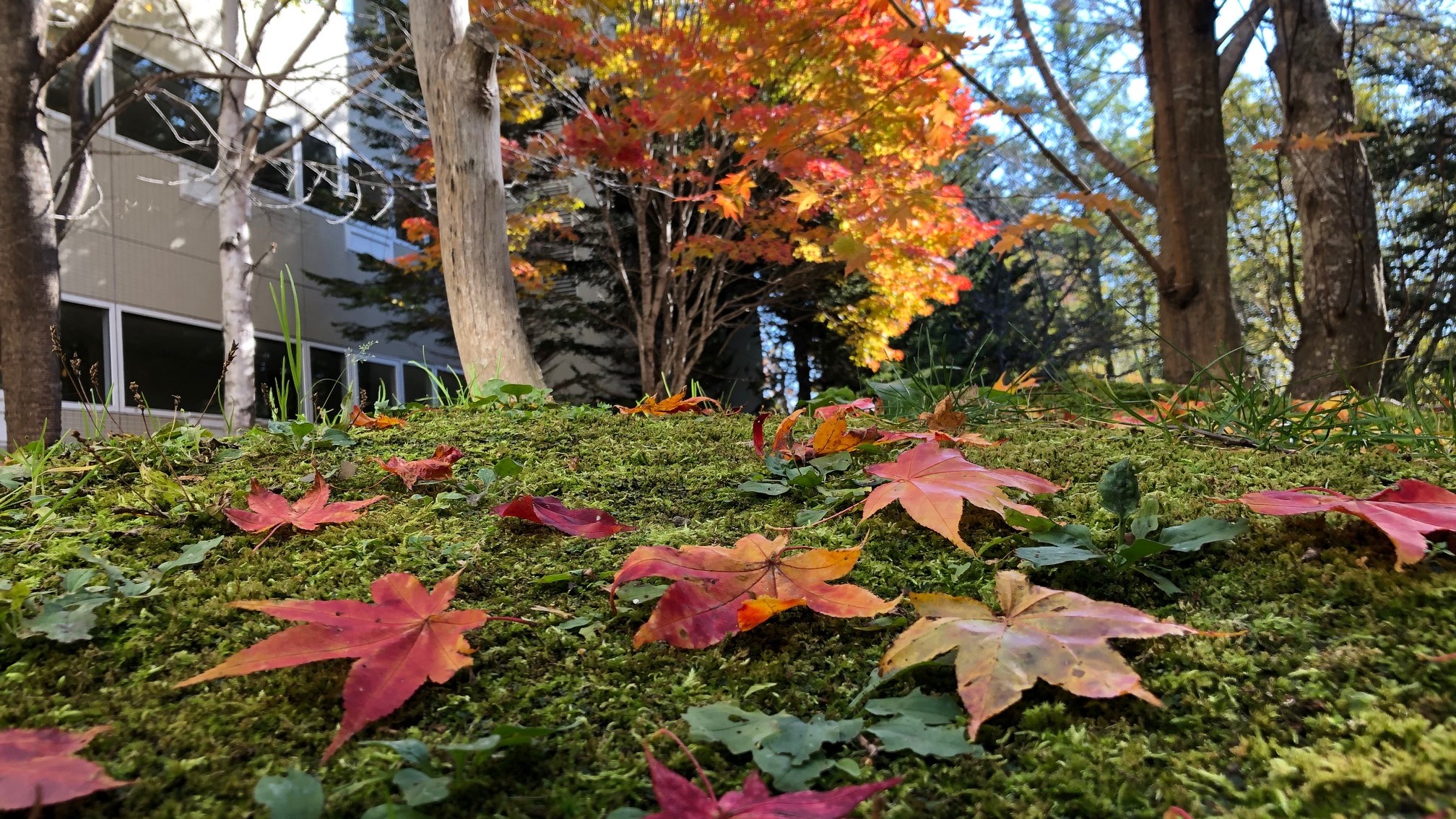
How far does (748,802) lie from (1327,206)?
16.7 feet

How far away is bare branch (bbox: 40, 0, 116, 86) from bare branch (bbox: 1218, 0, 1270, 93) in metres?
6.74

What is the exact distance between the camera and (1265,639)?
77cm

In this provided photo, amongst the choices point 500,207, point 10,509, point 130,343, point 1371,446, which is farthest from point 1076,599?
point 130,343

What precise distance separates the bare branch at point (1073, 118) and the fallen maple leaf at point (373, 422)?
321 centimetres

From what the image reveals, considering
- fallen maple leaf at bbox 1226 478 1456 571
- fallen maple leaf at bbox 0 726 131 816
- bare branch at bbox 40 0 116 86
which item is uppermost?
bare branch at bbox 40 0 116 86

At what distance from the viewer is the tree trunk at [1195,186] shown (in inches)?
137

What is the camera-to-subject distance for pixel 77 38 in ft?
15.7

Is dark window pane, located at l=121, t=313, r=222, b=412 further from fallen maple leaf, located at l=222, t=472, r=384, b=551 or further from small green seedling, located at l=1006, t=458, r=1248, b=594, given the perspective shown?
small green seedling, located at l=1006, t=458, r=1248, b=594

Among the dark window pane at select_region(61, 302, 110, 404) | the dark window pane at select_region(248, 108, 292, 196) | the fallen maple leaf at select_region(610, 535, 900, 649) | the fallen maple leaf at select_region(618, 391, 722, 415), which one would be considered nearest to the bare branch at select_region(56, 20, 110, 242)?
the dark window pane at select_region(61, 302, 110, 404)

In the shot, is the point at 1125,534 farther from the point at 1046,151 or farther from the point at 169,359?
the point at 169,359

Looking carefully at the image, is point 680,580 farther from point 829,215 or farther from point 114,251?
point 114,251

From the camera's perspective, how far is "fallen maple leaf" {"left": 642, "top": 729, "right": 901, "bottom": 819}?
54cm

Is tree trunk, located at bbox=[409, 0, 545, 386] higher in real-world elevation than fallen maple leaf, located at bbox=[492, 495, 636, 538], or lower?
higher

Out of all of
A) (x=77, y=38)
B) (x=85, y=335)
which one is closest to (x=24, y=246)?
(x=77, y=38)
